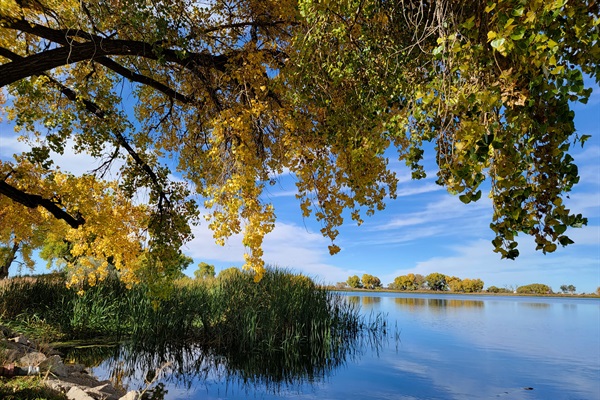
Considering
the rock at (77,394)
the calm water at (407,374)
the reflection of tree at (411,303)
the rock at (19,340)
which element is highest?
the rock at (19,340)

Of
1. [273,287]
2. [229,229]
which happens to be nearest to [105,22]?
[229,229]

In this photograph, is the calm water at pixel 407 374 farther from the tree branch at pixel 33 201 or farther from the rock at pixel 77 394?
the tree branch at pixel 33 201

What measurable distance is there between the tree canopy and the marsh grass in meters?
3.40

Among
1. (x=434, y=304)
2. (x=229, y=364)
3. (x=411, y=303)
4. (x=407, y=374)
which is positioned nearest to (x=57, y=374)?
(x=229, y=364)

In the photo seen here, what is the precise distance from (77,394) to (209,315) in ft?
27.9

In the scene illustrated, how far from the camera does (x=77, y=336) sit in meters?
13.4

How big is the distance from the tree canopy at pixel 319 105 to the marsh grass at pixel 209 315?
340 cm

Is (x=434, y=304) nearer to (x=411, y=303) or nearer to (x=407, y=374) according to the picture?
(x=411, y=303)

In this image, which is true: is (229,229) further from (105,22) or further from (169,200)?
(169,200)

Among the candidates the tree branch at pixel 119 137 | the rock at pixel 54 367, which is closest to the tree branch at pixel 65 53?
the tree branch at pixel 119 137

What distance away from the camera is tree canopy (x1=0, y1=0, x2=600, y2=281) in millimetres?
2396

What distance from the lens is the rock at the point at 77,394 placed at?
5.28 metres

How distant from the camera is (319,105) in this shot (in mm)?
4391

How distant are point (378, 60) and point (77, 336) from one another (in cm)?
1394
